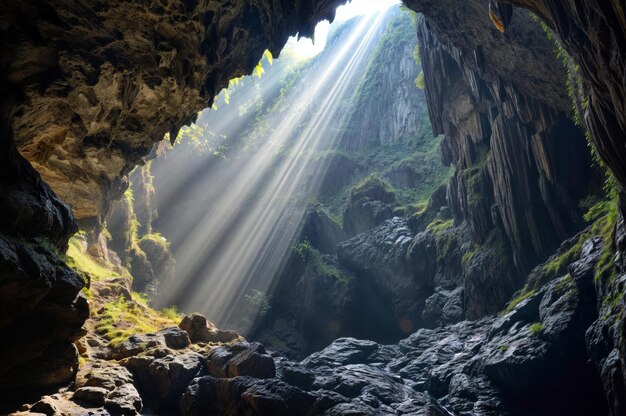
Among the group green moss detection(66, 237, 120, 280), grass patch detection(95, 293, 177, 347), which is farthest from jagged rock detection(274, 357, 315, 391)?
green moss detection(66, 237, 120, 280)

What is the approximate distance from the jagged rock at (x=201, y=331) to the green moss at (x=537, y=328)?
41.2 ft

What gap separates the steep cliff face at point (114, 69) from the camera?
966cm

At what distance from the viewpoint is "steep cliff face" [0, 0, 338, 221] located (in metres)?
9.66

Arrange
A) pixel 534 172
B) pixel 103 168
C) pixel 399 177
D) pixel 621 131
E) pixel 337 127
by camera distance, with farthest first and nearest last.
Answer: pixel 337 127, pixel 399 177, pixel 534 172, pixel 103 168, pixel 621 131

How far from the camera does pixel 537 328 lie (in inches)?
601

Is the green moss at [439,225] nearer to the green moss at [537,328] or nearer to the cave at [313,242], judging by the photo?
the cave at [313,242]

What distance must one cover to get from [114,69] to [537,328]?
16.7 metres

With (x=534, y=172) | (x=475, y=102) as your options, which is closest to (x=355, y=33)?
(x=475, y=102)

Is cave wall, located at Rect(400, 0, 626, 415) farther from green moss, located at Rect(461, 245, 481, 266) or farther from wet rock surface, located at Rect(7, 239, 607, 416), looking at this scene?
green moss, located at Rect(461, 245, 481, 266)

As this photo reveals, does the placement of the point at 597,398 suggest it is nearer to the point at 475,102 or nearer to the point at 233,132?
the point at 475,102

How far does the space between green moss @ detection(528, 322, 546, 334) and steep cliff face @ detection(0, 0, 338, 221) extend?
14.4 m

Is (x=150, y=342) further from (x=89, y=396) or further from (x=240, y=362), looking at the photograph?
(x=89, y=396)

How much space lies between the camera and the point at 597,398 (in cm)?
1317

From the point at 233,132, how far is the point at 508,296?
1929 inches
